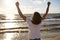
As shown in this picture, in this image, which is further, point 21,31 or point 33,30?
point 21,31

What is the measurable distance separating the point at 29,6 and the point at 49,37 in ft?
35.1

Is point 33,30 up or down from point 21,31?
up

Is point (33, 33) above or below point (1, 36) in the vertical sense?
above

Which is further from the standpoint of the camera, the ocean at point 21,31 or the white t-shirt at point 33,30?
the ocean at point 21,31

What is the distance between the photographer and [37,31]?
591 cm

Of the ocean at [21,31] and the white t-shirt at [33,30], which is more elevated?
the white t-shirt at [33,30]

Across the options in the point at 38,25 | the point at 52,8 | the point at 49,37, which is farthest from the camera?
the point at 52,8

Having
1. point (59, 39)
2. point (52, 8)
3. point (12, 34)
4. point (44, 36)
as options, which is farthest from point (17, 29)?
point (52, 8)

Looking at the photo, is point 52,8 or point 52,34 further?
point 52,8

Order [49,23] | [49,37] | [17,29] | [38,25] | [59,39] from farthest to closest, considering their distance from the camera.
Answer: [49,23]
[17,29]
[49,37]
[59,39]
[38,25]

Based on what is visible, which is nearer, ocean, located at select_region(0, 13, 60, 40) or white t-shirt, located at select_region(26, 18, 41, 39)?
white t-shirt, located at select_region(26, 18, 41, 39)

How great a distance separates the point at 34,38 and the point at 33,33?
0.13 meters

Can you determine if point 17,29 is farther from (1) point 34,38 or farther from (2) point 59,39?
(1) point 34,38

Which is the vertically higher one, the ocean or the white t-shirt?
the white t-shirt
